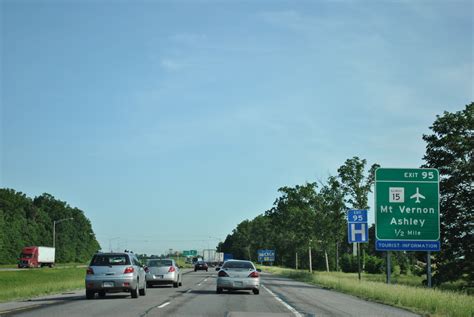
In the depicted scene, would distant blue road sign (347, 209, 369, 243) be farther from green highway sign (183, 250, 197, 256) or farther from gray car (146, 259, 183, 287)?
green highway sign (183, 250, 197, 256)

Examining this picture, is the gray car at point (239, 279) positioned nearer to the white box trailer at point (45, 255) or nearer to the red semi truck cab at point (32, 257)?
the red semi truck cab at point (32, 257)

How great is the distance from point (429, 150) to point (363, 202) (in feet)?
47.0

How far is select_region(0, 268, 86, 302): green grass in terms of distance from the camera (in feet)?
98.3

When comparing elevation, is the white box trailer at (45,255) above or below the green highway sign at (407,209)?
below

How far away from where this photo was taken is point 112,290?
23.8 meters

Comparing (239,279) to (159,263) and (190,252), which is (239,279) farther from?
(190,252)

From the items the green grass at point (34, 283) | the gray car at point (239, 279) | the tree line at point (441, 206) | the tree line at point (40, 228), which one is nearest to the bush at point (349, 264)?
the tree line at point (441, 206)

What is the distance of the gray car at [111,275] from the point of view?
23.7 metres

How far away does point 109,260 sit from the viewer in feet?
79.9

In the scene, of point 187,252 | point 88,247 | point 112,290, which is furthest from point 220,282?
point 88,247

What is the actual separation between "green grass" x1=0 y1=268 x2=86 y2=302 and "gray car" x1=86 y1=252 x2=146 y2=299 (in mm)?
5345

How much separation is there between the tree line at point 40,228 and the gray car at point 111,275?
101 metres

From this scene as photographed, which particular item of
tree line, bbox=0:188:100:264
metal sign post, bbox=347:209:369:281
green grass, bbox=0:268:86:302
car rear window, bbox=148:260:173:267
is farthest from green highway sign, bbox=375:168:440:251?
tree line, bbox=0:188:100:264

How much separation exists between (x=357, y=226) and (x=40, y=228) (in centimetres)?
12451
